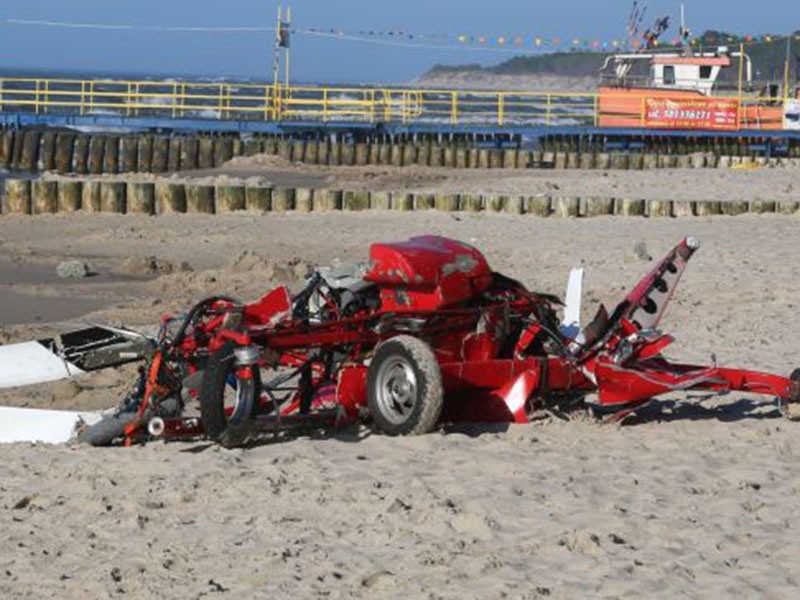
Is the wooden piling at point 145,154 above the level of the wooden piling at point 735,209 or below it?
above

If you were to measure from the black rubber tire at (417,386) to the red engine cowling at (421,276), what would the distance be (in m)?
0.41

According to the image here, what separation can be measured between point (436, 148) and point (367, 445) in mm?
30380

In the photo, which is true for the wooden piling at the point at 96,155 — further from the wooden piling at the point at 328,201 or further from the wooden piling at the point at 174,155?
the wooden piling at the point at 328,201

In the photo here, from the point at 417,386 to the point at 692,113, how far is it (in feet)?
122

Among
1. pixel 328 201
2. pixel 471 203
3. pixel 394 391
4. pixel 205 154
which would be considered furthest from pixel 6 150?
pixel 394 391

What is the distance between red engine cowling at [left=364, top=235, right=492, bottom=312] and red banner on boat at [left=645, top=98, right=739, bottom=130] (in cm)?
3608

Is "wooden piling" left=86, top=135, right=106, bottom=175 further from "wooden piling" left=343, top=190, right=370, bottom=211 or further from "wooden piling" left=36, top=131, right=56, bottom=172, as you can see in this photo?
"wooden piling" left=343, top=190, right=370, bottom=211

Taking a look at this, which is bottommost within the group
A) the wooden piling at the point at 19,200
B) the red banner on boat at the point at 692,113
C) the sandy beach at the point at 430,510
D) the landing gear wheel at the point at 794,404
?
the sandy beach at the point at 430,510

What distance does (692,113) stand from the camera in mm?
44469

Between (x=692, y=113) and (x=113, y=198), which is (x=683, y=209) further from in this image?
(x=692, y=113)

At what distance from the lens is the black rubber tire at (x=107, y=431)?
28.3ft

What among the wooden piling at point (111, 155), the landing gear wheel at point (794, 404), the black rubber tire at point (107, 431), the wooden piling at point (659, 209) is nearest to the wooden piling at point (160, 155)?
the wooden piling at point (111, 155)

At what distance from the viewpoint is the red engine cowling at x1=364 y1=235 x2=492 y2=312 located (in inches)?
351

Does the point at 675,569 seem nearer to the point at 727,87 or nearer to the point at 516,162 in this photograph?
the point at 516,162
